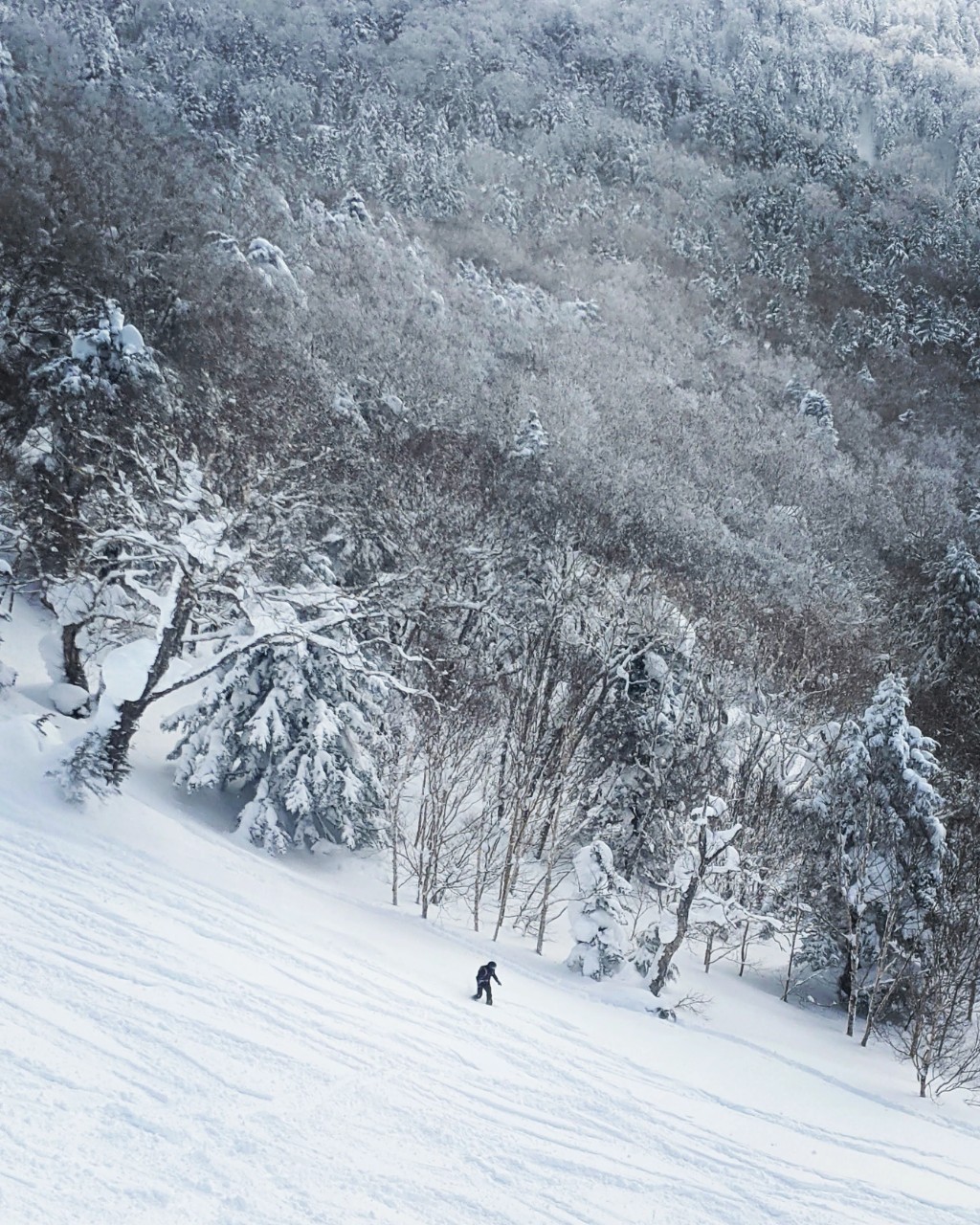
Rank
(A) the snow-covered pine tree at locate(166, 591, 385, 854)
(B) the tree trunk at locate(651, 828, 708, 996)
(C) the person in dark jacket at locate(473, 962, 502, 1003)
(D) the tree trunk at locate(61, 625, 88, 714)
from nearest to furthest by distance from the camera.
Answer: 1. (C) the person in dark jacket at locate(473, 962, 502, 1003)
2. (B) the tree trunk at locate(651, 828, 708, 996)
3. (A) the snow-covered pine tree at locate(166, 591, 385, 854)
4. (D) the tree trunk at locate(61, 625, 88, 714)

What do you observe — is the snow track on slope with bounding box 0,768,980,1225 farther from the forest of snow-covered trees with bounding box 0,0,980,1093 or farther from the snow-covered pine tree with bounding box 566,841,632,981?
the forest of snow-covered trees with bounding box 0,0,980,1093

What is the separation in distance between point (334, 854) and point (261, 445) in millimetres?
15198

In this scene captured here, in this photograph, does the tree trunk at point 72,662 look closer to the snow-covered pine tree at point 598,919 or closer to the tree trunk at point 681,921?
the snow-covered pine tree at point 598,919

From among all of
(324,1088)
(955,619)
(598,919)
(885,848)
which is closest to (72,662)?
(324,1088)

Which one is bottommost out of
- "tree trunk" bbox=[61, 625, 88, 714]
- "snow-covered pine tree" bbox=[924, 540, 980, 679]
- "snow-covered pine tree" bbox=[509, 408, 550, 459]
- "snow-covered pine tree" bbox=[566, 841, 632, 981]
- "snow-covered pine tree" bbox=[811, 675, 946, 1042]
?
"snow-covered pine tree" bbox=[566, 841, 632, 981]

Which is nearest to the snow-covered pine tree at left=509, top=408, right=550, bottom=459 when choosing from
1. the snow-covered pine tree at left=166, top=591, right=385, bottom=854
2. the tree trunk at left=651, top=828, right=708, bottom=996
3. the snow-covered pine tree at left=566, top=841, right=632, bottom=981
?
the snow-covered pine tree at left=166, top=591, right=385, bottom=854

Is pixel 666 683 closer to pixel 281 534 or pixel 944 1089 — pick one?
pixel 944 1089

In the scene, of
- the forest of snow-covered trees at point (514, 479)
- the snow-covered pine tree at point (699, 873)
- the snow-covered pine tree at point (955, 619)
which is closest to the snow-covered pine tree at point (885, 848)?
the forest of snow-covered trees at point (514, 479)

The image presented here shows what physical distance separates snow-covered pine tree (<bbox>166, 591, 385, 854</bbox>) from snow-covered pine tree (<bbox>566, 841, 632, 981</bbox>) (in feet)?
15.3

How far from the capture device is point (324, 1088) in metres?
8.97

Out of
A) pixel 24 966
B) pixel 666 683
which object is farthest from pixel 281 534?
pixel 24 966

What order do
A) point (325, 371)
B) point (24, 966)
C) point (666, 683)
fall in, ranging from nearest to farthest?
point (24, 966)
point (666, 683)
point (325, 371)

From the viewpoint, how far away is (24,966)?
899 cm

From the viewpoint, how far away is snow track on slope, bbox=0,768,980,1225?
7.23 m
